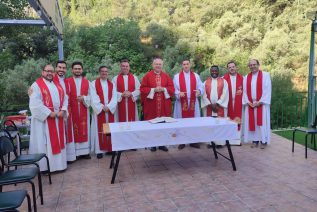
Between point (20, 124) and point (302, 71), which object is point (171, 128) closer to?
point (20, 124)

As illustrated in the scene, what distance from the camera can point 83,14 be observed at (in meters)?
26.2

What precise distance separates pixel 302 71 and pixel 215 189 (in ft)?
49.5

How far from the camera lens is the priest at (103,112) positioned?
667 cm

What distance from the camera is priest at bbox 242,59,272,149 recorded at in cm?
706

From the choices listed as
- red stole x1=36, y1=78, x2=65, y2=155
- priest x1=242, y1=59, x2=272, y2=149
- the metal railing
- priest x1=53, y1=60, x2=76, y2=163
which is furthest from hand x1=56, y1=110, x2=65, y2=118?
the metal railing

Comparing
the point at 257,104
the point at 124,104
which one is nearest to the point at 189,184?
the point at 124,104

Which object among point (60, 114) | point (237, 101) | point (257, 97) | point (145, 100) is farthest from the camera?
point (237, 101)

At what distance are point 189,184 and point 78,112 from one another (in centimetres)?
286

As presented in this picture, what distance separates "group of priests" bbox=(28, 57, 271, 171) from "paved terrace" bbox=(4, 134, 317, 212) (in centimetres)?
51

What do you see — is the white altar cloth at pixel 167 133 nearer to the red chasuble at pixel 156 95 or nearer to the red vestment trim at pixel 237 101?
the red chasuble at pixel 156 95

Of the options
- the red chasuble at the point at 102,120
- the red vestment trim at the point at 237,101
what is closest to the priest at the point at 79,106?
the red chasuble at the point at 102,120

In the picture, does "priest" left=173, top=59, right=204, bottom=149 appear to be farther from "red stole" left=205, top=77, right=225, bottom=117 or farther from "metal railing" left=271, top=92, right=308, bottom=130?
"metal railing" left=271, top=92, right=308, bottom=130

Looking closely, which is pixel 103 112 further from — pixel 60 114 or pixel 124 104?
pixel 60 114

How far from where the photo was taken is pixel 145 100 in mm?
7039
